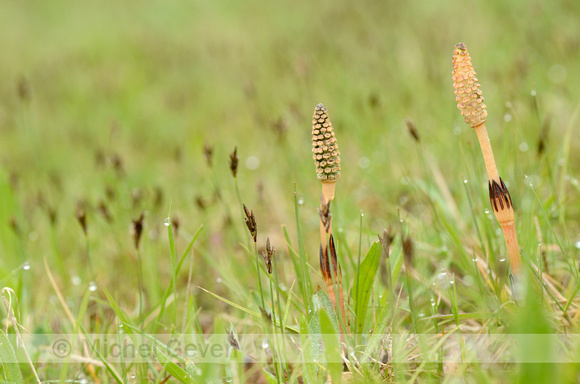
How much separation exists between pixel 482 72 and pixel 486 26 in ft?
3.73

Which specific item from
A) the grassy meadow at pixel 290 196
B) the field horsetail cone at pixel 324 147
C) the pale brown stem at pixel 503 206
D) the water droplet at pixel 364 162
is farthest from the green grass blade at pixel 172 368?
the water droplet at pixel 364 162

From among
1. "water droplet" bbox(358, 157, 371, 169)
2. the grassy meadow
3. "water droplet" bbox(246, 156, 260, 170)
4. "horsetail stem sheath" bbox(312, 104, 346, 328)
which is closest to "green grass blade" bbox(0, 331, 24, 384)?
the grassy meadow

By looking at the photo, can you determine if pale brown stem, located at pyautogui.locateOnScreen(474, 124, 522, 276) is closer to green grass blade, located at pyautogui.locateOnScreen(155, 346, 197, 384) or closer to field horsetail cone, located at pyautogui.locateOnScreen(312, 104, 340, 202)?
field horsetail cone, located at pyautogui.locateOnScreen(312, 104, 340, 202)

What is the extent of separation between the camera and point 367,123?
3.70 meters

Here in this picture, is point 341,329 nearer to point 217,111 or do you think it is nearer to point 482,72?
point 482,72

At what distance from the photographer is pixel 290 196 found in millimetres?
3162

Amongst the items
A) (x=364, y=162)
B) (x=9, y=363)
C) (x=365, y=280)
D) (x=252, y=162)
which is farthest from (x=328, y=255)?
(x=252, y=162)

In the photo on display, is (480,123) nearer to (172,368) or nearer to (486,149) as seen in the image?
(486,149)

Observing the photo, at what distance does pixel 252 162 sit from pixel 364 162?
35.5 inches

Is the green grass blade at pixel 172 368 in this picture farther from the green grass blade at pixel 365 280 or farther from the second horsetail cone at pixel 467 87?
the second horsetail cone at pixel 467 87

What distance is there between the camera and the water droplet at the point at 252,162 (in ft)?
12.2

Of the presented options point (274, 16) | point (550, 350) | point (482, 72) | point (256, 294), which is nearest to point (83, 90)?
point (274, 16)

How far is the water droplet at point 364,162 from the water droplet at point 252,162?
0.79 m

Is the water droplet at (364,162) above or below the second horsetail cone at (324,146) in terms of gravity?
above
